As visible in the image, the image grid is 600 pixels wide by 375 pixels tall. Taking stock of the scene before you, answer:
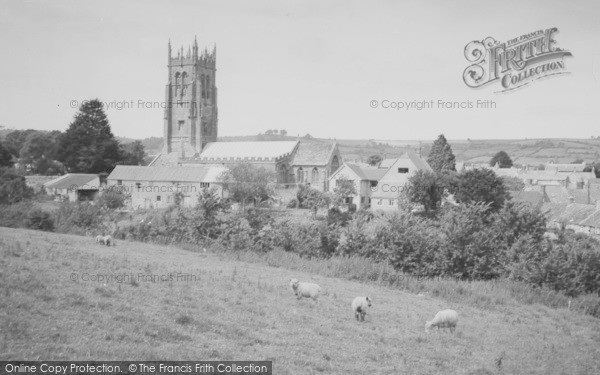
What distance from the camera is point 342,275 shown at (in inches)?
1046

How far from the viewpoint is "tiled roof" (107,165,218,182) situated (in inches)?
2466

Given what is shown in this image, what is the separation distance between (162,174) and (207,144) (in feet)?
53.5

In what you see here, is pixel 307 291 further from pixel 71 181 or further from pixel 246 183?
pixel 71 181

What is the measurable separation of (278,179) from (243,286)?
165 feet

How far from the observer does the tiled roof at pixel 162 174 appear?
62.6m

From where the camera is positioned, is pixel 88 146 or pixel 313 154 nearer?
pixel 313 154

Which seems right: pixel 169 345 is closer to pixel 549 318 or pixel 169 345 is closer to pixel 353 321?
pixel 353 321

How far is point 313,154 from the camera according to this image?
70.6 meters

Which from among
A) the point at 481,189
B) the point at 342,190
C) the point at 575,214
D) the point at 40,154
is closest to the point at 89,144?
the point at 40,154

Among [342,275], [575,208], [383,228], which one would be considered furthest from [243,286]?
[575,208]

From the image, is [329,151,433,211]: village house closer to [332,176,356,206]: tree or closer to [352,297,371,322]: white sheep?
[332,176,356,206]: tree

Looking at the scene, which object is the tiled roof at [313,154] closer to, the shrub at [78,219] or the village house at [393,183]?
the village house at [393,183]

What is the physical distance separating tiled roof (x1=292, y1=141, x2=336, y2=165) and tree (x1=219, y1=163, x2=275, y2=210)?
10.9m

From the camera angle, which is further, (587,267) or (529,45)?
(587,267)
